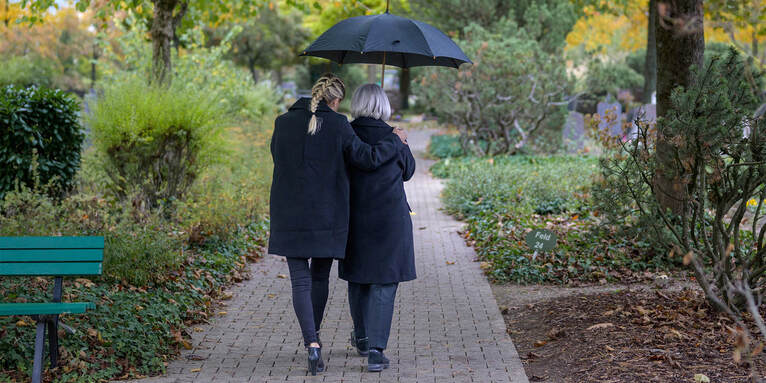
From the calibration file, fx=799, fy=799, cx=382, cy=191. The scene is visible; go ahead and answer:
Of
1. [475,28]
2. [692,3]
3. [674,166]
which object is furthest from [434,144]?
[674,166]

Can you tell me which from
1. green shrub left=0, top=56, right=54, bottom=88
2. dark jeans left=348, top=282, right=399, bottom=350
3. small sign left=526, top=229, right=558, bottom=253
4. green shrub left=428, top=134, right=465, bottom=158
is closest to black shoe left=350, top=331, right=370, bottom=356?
dark jeans left=348, top=282, right=399, bottom=350

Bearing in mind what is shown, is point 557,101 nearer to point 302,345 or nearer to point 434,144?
point 434,144

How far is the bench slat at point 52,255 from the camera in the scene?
4863 mm

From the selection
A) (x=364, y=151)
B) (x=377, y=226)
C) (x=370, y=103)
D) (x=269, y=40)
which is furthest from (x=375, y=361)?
(x=269, y=40)

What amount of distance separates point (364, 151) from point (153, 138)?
5.25 m

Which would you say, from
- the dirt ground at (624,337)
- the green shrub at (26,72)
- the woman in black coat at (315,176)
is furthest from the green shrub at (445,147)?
the woman in black coat at (315,176)

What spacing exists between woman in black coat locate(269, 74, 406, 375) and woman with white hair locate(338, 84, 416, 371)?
105mm

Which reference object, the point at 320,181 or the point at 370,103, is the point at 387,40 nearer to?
the point at 370,103

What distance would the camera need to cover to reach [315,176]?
4789mm

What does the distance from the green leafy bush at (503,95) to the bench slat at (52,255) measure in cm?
1342

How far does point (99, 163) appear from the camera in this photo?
9500 millimetres

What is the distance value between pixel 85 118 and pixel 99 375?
545 centimetres

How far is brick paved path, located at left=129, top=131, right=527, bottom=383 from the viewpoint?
495 cm

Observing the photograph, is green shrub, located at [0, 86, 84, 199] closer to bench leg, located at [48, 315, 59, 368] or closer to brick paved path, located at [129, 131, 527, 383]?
brick paved path, located at [129, 131, 527, 383]
